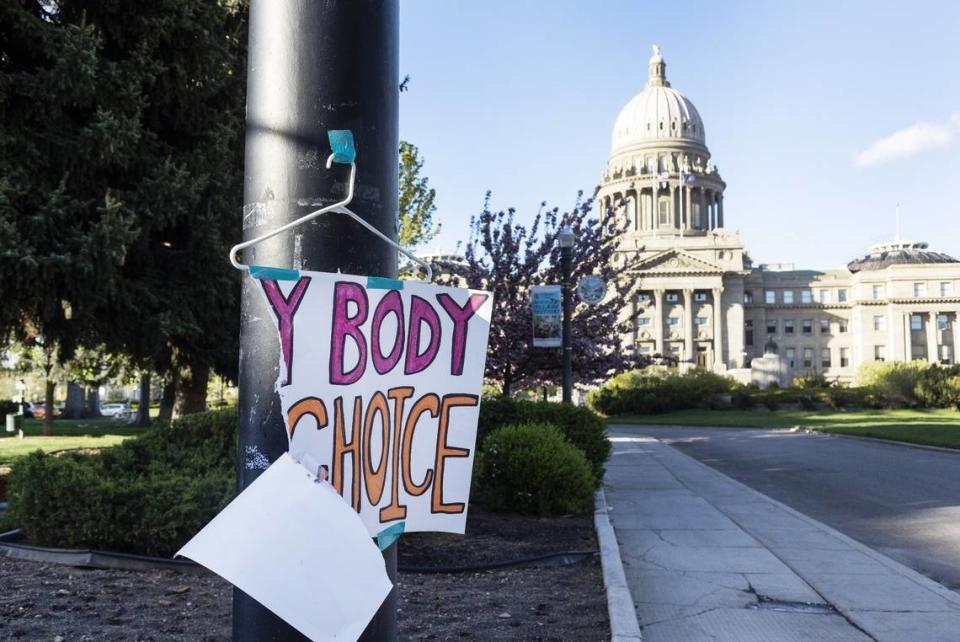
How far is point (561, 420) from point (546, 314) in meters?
2.97

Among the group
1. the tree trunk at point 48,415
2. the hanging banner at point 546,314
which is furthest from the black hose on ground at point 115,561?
the tree trunk at point 48,415

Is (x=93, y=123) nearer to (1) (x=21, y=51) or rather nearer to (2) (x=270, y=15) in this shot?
(1) (x=21, y=51)

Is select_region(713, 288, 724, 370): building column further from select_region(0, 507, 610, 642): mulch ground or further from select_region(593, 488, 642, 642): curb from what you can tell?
select_region(0, 507, 610, 642): mulch ground

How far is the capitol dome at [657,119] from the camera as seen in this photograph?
122m

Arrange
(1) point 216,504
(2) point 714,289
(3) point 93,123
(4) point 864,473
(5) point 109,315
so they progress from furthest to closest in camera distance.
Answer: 1. (2) point 714,289
2. (4) point 864,473
3. (5) point 109,315
4. (3) point 93,123
5. (1) point 216,504

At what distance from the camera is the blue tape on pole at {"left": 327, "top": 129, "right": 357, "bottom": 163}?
2.18 m

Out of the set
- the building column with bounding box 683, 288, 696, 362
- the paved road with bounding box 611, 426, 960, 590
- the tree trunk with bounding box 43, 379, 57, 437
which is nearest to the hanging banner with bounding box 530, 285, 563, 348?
the paved road with bounding box 611, 426, 960, 590

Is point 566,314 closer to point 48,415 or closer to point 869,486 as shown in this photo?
point 869,486

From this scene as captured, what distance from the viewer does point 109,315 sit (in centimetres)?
1367

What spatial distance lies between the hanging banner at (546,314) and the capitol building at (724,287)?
87.1 metres

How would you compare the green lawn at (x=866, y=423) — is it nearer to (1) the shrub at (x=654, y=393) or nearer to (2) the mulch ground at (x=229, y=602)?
(1) the shrub at (x=654, y=393)

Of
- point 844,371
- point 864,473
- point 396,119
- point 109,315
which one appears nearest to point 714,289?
point 844,371

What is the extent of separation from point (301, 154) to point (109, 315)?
12.6 m

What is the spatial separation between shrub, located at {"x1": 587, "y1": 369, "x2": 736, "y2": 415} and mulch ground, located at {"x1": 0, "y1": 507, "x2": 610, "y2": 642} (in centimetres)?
5123
